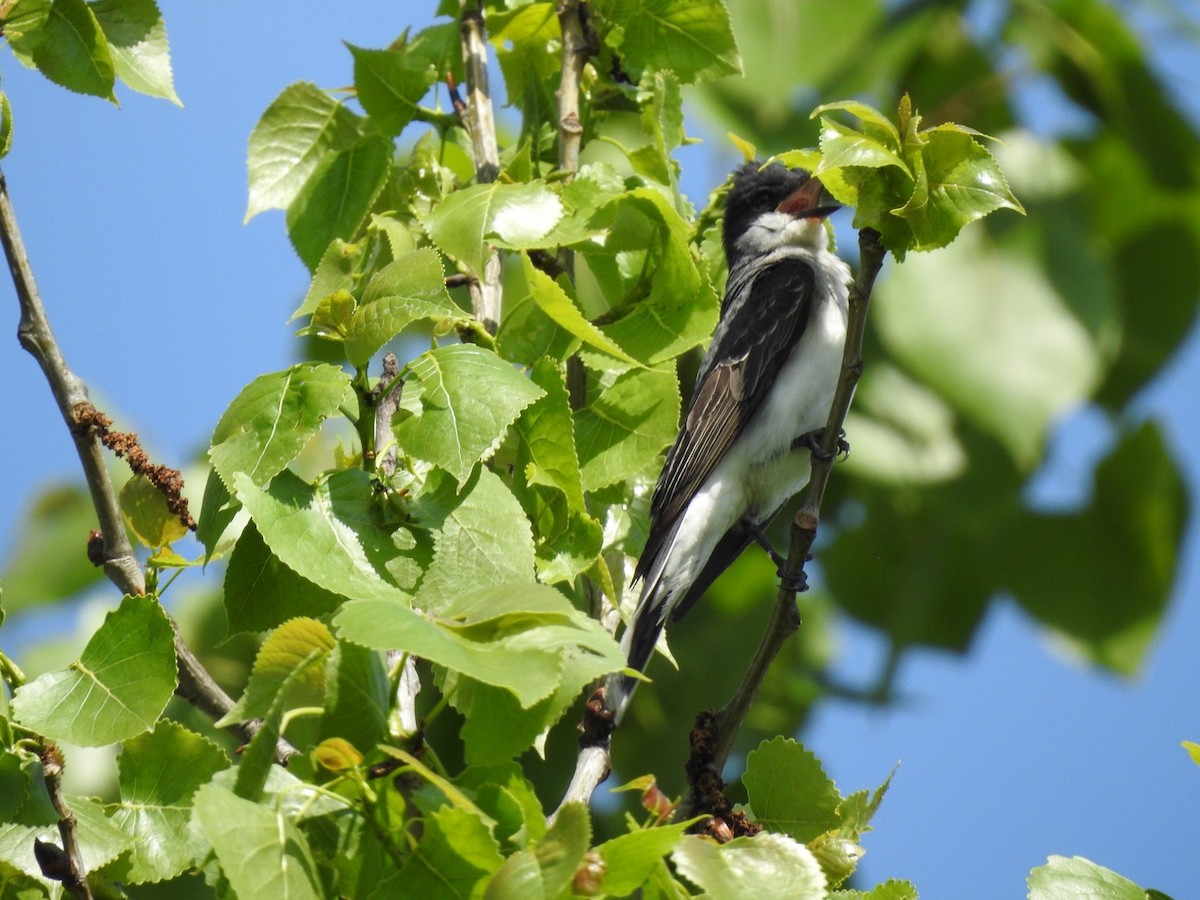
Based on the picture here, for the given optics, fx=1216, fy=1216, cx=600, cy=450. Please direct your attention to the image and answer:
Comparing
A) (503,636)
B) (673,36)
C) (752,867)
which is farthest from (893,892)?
(673,36)

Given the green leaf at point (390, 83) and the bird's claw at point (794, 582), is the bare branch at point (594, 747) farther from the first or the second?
the green leaf at point (390, 83)

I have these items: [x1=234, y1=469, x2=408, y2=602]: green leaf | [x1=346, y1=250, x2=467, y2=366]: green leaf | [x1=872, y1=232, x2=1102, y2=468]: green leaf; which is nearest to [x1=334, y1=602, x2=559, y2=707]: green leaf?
[x1=234, y1=469, x2=408, y2=602]: green leaf

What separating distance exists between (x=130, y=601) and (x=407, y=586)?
0.35 metres

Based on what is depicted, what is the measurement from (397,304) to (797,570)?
2.72ft

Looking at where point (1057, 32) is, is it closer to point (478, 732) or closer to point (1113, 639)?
point (1113, 639)

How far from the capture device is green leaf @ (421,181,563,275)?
1804 mm

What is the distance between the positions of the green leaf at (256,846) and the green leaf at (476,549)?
1.41 ft

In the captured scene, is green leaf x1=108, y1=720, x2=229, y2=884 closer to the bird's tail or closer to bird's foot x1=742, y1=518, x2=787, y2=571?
the bird's tail

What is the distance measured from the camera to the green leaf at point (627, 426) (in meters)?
1.97

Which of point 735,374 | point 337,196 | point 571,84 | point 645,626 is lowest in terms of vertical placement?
point 645,626

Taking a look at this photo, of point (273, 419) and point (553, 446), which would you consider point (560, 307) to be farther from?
point (273, 419)

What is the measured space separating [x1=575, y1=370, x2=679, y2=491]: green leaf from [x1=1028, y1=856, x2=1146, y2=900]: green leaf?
2.70ft

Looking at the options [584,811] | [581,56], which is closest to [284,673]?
[584,811]

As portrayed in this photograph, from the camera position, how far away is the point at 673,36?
2.31m
